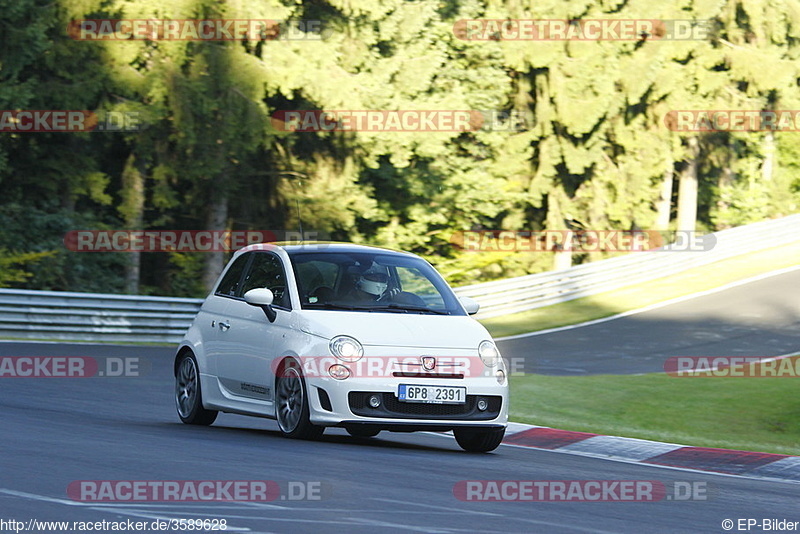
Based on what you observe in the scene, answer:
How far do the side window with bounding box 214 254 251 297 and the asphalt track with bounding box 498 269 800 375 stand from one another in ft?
33.3

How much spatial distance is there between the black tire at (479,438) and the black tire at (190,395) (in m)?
2.50

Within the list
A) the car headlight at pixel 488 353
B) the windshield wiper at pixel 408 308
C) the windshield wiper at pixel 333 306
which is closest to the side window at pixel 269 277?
the windshield wiper at pixel 333 306

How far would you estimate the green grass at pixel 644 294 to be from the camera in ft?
105

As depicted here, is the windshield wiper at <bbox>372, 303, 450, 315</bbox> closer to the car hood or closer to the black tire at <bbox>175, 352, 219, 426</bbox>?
the car hood

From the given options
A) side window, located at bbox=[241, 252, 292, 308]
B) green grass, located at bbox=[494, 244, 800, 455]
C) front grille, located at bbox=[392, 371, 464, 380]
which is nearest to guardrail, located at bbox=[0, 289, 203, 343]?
green grass, located at bbox=[494, 244, 800, 455]

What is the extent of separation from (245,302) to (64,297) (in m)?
14.8

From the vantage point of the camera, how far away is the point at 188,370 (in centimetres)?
1326

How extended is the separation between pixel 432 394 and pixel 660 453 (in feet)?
10.1

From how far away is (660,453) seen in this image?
1316 cm

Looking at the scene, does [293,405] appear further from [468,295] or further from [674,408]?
[468,295]

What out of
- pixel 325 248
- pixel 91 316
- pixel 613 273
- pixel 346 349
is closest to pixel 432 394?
pixel 346 349

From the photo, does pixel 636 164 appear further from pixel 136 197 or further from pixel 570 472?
pixel 570 472

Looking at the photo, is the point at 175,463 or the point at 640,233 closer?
the point at 175,463

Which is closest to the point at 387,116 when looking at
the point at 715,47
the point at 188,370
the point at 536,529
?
the point at 715,47
